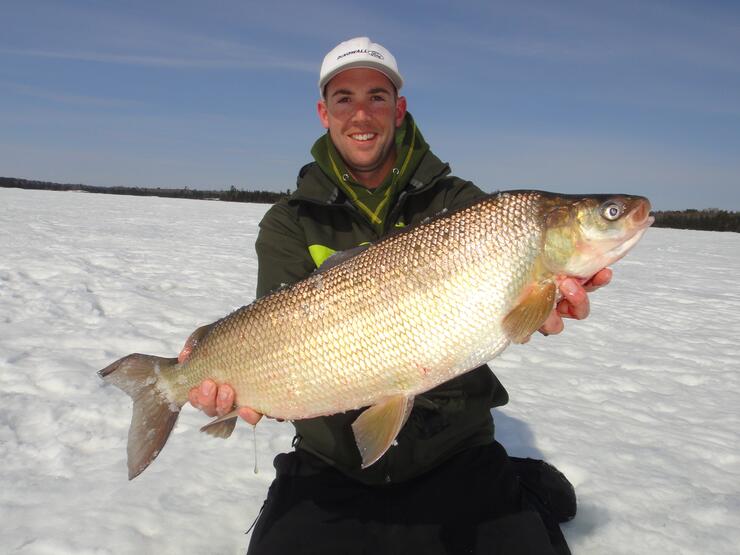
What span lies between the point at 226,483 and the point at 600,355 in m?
4.36

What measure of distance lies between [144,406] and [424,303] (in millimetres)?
1449

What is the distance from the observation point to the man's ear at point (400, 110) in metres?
3.44

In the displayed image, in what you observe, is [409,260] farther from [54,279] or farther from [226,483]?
[54,279]

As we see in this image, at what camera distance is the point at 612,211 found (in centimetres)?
232

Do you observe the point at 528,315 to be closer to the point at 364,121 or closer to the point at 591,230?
the point at 591,230

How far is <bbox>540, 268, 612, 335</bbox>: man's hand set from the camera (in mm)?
2350

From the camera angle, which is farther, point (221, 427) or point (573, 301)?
point (221, 427)

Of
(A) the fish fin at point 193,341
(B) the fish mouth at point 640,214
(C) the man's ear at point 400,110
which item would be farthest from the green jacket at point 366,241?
(B) the fish mouth at point 640,214

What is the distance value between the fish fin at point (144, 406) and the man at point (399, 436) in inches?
7.8

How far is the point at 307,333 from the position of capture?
2.47 metres

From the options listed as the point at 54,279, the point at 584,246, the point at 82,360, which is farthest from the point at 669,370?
the point at 54,279

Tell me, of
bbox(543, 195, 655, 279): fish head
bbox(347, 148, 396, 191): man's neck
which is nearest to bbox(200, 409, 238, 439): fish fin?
bbox(347, 148, 396, 191): man's neck

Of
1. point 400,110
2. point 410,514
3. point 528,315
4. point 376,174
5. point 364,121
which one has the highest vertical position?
point 400,110

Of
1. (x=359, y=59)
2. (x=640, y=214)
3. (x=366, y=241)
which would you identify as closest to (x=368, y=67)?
(x=359, y=59)
